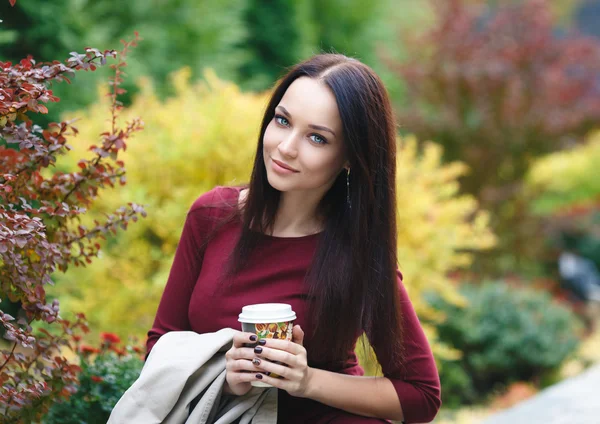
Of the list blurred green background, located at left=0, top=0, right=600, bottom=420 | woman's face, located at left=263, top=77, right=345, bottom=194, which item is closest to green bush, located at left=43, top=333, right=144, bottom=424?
blurred green background, located at left=0, top=0, right=600, bottom=420

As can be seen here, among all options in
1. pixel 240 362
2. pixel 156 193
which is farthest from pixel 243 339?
pixel 156 193

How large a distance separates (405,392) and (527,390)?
11.4ft

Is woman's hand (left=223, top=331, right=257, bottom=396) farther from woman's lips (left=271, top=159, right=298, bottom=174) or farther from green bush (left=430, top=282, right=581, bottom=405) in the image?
green bush (left=430, top=282, right=581, bottom=405)

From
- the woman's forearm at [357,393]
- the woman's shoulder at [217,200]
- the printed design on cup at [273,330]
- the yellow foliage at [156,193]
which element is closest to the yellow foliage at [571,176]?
the yellow foliage at [156,193]

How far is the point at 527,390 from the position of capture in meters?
5.28

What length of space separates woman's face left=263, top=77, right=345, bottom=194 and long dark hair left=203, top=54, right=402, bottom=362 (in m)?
0.03

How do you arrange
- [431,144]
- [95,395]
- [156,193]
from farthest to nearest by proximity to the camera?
[431,144]
[156,193]
[95,395]

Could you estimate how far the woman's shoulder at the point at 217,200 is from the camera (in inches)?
92.1

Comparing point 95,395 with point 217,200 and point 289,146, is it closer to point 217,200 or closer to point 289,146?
point 217,200

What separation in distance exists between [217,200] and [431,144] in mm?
6120

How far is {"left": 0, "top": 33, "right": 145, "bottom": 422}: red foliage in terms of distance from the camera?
185cm

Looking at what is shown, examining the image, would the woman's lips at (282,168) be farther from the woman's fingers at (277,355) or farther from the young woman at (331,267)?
the woman's fingers at (277,355)

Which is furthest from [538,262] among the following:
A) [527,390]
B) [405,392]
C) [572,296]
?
[405,392]

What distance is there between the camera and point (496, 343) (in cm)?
560
